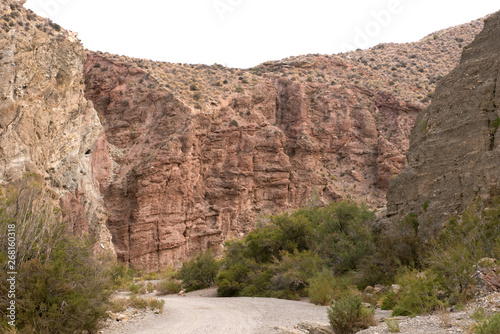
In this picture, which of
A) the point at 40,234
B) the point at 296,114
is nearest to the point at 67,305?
the point at 40,234

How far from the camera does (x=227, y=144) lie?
50.0 metres

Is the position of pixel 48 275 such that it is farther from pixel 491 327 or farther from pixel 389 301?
pixel 389 301

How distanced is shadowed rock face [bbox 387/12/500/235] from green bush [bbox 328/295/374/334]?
7799mm

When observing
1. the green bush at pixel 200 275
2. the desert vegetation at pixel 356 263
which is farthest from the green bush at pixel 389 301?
the green bush at pixel 200 275

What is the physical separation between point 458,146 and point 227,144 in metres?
32.1

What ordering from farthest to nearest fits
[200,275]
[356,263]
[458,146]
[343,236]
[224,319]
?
[200,275] → [343,236] → [356,263] → [458,146] → [224,319]

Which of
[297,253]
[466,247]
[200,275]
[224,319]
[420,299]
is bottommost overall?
[200,275]

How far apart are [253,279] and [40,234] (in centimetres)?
1587

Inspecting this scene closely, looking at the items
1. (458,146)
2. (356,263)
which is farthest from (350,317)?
(458,146)

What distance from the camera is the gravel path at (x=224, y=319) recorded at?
12977mm

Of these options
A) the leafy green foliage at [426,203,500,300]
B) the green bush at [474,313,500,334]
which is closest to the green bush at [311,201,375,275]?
the leafy green foliage at [426,203,500,300]

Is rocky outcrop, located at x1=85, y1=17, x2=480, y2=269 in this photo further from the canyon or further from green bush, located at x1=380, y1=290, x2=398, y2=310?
green bush, located at x1=380, y1=290, x2=398, y2=310

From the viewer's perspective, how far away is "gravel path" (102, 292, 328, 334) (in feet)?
42.6

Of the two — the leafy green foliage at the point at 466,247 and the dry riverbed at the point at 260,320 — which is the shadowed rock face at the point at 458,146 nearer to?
the leafy green foliage at the point at 466,247
